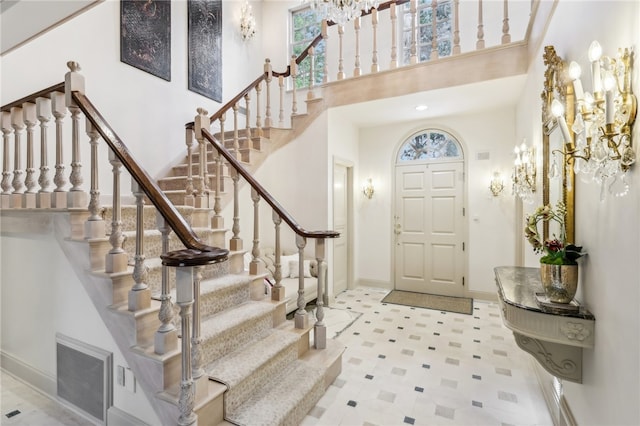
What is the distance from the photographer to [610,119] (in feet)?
3.61

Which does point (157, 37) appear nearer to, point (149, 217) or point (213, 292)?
point (149, 217)

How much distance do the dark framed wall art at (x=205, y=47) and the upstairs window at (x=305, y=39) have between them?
1383 millimetres

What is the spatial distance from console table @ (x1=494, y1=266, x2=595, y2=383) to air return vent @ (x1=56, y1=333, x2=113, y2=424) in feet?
7.44

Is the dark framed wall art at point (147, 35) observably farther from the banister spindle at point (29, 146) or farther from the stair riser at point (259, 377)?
the stair riser at point (259, 377)

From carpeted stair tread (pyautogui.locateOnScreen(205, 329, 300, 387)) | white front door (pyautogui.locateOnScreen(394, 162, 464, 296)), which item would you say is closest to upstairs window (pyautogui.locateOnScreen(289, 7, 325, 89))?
white front door (pyautogui.locateOnScreen(394, 162, 464, 296))

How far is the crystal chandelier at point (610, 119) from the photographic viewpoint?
1.08 meters

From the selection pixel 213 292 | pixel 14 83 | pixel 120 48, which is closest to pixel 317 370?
pixel 213 292

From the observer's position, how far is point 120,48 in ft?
11.8

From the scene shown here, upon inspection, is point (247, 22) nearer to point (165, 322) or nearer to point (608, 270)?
point (165, 322)

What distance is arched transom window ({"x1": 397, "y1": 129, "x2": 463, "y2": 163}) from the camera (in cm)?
466

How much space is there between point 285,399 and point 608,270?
1.78 m

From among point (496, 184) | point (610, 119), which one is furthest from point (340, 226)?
point (610, 119)

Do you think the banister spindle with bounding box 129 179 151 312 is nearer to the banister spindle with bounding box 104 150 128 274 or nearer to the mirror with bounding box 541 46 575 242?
the banister spindle with bounding box 104 150 128 274

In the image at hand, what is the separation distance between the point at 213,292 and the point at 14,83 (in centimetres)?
277
